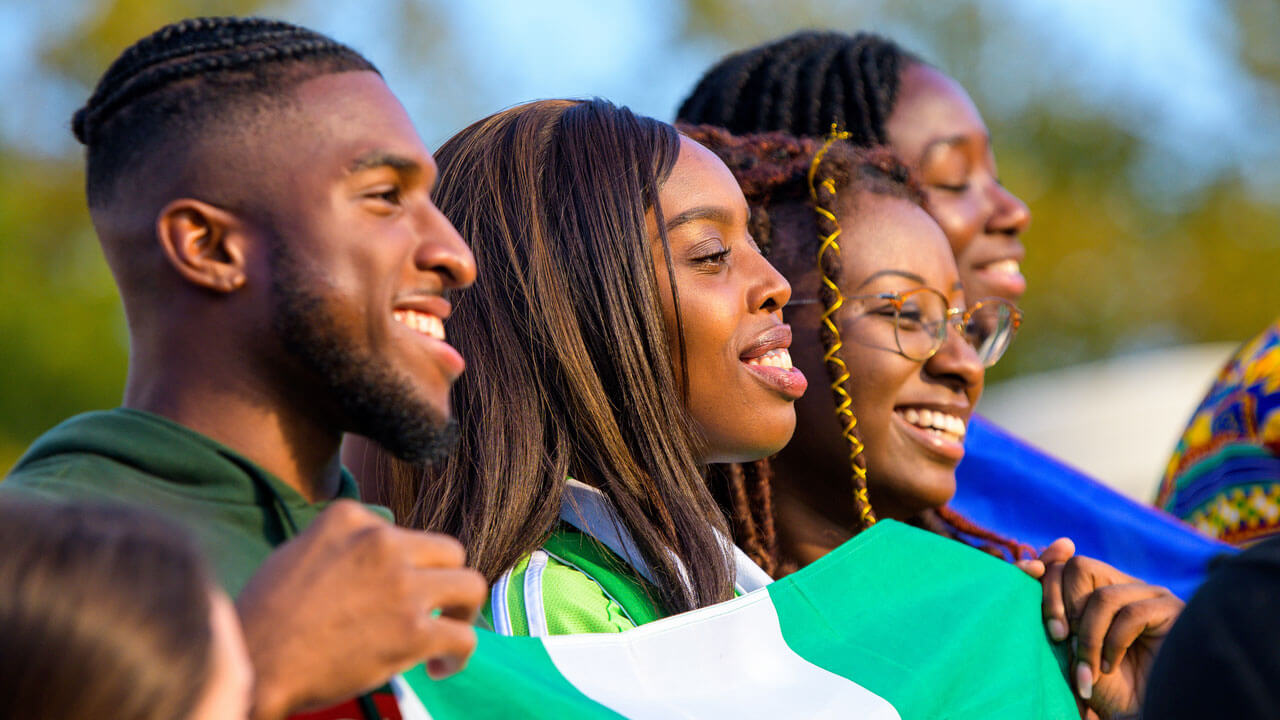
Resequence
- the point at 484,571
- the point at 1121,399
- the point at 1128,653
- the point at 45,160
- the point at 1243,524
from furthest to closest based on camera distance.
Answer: the point at 45,160, the point at 1121,399, the point at 1243,524, the point at 1128,653, the point at 484,571

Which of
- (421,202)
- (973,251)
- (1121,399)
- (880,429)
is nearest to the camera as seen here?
(421,202)

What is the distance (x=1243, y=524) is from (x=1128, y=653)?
1532 mm

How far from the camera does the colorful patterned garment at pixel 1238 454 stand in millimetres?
4125

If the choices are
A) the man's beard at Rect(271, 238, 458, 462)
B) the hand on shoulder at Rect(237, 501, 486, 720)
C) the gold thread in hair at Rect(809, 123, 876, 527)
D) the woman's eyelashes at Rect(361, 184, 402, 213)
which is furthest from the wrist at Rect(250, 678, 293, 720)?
the gold thread in hair at Rect(809, 123, 876, 527)

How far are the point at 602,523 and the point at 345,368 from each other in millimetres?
837

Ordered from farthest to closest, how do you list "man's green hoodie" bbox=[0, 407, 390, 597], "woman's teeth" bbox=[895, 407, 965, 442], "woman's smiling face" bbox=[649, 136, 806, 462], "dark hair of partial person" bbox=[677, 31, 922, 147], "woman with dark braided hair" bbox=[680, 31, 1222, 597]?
1. "dark hair of partial person" bbox=[677, 31, 922, 147]
2. "woman with dark braided hair" bbox=[680, 31, 1222, 597]
3. "woman's teeth" bbox=[895, 407, 965, 442]
4. "woman's smiling face" bbox=[649, 136, 806, 462]
5. "man's green hoodie" bbox=[0, 407, 390, 597]

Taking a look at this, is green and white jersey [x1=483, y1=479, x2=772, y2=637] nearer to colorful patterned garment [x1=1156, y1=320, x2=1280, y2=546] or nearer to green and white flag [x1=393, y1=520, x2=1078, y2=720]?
green and white flag [x1=393, y1=520, x2=1078, y2=720]

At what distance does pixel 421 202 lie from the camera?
7.08 ft

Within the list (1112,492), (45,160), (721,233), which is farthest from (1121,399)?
(45,160)

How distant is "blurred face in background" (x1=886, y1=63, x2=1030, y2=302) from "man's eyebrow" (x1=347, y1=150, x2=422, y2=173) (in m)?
2.59

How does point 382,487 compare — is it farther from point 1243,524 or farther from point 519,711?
point 1243,524

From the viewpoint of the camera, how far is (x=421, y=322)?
2.14 meters

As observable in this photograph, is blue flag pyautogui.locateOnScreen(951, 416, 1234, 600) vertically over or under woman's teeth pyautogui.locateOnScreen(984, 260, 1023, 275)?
under

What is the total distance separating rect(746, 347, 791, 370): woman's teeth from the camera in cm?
302
